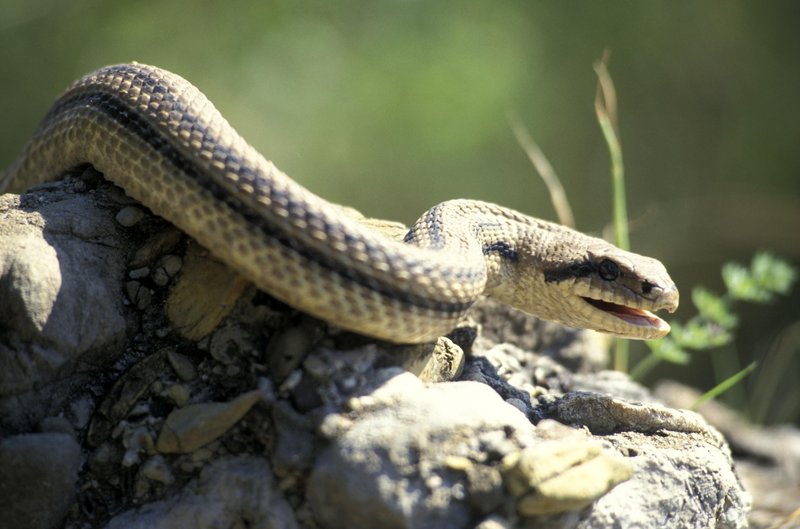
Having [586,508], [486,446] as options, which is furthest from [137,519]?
[586,508]

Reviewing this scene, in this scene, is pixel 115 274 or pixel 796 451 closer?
pixel 115 274

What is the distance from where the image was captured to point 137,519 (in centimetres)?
465

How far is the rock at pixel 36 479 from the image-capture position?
452 cm

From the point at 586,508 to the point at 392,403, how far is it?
120 cm

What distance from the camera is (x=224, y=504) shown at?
14.9 ft

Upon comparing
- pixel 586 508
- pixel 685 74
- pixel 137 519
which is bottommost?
pixel 137 519

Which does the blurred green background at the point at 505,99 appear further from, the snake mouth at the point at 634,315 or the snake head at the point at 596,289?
the snake head at the point at 596,289

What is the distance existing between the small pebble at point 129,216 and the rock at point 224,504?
1.77 m

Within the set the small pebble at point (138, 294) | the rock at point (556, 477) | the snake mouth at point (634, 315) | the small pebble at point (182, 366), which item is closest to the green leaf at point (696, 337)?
A: the snake mouth at point (634, 315)

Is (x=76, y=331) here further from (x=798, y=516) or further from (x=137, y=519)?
(x=798, y=516)

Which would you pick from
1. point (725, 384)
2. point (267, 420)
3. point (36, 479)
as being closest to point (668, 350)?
point (725, 384)

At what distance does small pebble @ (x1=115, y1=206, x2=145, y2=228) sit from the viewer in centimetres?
552

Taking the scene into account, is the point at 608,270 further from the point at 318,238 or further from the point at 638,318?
the point at 318,238

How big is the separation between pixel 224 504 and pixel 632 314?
10.6 ft
